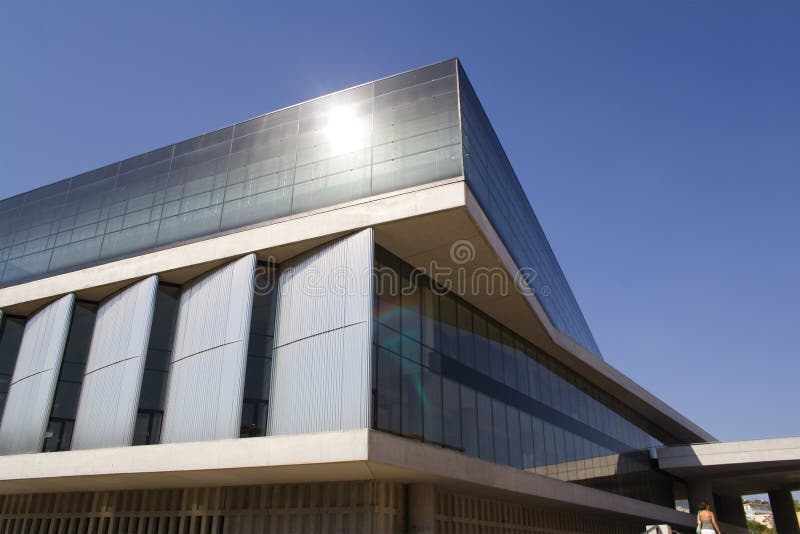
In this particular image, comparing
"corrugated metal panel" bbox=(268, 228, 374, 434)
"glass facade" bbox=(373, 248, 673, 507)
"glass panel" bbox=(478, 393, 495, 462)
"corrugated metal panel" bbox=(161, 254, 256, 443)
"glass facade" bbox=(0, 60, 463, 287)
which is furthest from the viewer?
"glass panel" bbox=(478, 393, 495, 462)

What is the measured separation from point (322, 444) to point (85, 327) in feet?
40.0

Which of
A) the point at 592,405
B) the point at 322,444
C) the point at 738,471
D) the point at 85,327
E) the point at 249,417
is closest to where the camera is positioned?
the point at 322,444

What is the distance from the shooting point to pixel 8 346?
919 inches

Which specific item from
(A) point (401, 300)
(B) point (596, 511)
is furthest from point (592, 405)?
(A) point (401, 300)

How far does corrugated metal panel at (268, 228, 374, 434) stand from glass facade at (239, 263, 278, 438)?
79 cm

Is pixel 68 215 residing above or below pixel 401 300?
above

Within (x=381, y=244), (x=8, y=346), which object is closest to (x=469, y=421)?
(x=381, y=244)

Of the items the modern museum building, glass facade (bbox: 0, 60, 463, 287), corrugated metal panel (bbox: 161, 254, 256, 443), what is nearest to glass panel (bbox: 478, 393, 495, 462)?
the modern museum building

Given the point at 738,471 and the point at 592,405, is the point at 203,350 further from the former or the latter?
the point at 738,471

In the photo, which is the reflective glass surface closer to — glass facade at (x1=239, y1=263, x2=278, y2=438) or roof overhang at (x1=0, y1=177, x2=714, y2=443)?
roof overhang at (x1=0, y1=177, x2=714, y2=443)

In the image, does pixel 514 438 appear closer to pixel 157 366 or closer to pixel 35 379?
pixel 157 366

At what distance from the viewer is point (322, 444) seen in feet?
47.3

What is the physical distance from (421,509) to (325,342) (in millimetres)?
5173

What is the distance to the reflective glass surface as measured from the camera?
61.1 feet
